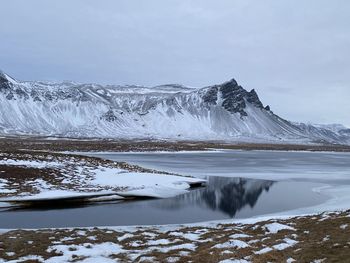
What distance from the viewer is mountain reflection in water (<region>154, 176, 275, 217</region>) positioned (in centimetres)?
2755

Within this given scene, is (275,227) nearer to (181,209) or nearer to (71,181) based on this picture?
(181,209)

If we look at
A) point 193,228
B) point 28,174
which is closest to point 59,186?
point 28,174

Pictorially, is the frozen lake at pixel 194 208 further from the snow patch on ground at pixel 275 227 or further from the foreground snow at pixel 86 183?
the snow patch on ground at pixel 275 227

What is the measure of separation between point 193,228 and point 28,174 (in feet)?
62.2

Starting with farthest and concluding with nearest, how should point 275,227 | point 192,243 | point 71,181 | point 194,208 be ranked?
point 71,181, point 194,208, point 275,227, point 192,243

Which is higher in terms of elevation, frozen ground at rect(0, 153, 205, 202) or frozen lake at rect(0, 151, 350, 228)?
frozen ground at rect(0, 153, 205, 202)

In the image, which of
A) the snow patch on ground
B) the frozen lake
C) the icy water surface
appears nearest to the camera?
the snow patch on ground

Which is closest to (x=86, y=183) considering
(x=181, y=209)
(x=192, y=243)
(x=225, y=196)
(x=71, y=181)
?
(x=71, y=181)

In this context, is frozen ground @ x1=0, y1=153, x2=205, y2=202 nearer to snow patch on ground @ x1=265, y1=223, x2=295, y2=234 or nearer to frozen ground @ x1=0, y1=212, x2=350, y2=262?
frozen ground @ x1=0, y1=212, x2=350, y2=262

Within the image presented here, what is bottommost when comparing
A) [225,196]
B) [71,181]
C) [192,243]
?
[225,196]

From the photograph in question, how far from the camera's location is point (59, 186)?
30516 mm

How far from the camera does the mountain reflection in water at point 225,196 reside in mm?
27553

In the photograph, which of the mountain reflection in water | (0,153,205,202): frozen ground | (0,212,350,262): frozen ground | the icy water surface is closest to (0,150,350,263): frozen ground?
(0,212,350,262): frozen ground

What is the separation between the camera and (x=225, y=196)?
106 feet
